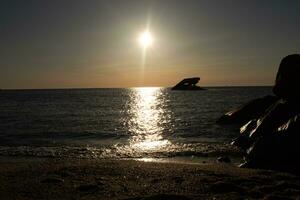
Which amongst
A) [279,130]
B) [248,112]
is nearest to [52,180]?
[279,130]

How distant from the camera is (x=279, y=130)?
780 inches

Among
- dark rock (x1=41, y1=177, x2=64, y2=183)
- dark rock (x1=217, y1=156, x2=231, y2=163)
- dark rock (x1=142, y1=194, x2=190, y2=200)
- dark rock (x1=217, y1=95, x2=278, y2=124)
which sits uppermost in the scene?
dark rock (x1=217, y1=95, x2=278, y2=124)

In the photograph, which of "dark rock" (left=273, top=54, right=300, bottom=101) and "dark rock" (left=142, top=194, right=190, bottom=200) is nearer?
"dark rock" (left=142, top=194, right=190, bottom=200)

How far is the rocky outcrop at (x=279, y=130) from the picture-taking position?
Result: 59.8 ft

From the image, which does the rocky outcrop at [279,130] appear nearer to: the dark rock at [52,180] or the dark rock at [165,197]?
the dark rock at [165,197]

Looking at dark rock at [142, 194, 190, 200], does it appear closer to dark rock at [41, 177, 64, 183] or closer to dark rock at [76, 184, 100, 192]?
dark rock at [76, 184, 100, 192]

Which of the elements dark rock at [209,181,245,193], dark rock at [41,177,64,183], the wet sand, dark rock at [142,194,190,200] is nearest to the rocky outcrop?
the wet sand

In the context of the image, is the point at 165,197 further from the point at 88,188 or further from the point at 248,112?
the point at 248,112

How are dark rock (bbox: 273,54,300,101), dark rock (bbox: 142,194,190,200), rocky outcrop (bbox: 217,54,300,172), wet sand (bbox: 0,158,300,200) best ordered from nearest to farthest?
dark rock (bbox: 142,194,190,200)
wet sand (bbox: 0,158,300,200)
rocky outcrop (bbox: 217,54,300,172)
dark rock (bbox: 273,54,300,101)

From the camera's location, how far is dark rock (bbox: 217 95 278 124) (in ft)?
133

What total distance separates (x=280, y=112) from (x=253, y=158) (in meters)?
6.79

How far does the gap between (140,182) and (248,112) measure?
2951 cm

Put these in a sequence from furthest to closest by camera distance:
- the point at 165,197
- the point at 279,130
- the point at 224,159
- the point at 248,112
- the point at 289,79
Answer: the point at 248,112 → the point at 289,79 → the point at 224,159 → the point at 279,130 → the point at 165,197

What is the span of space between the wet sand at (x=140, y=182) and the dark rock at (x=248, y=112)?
2467cm
